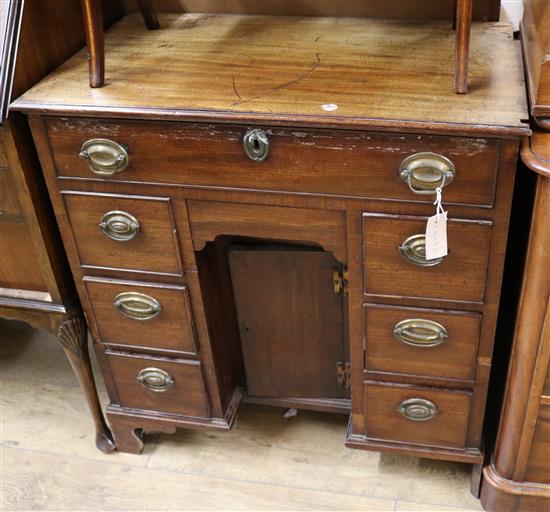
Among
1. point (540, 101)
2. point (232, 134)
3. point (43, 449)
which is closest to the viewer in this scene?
point (540, 101)

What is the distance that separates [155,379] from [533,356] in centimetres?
74

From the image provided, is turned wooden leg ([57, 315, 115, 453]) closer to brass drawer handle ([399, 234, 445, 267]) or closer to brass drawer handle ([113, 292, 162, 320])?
brass drawer handle ([113, 292, 162, 320])

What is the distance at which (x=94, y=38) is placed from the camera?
50.6 inches

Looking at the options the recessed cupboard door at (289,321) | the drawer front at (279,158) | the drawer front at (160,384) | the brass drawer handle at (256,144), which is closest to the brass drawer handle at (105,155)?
the drawer front at (279,158)

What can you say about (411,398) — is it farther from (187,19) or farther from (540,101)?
(187,19)

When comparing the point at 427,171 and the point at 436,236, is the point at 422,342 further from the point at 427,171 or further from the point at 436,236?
the point at 427,171

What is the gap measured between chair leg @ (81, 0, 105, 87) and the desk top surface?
0.02m

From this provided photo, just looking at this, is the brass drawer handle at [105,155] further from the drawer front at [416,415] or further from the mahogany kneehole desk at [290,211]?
the drawer front at [416,415]

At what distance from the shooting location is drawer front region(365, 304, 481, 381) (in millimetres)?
1343

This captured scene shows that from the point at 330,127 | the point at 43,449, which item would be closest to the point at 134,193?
the point at 330,127

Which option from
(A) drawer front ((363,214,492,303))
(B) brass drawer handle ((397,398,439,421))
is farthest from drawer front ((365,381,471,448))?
(A) drawer front ((363,214,492,303))

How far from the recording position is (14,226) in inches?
57.2

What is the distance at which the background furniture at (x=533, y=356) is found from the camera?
112 centimetres

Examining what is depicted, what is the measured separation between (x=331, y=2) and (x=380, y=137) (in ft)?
1.56
